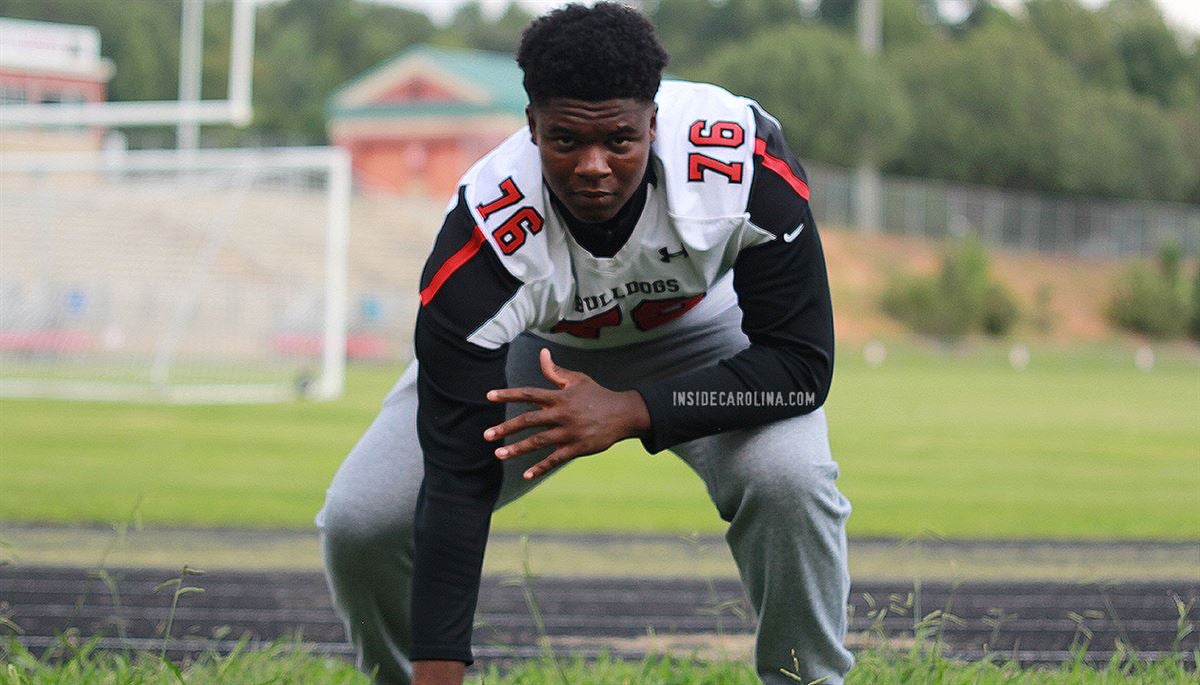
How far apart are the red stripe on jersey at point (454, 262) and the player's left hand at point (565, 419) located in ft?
0.80

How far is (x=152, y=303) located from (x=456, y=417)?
676 inches

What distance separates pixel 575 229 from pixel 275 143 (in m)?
44.7

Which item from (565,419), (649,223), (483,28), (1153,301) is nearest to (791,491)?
(565,419)

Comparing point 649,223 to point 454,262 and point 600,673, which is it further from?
point 600,673

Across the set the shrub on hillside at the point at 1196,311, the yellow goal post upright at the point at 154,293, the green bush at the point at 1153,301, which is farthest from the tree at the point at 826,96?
the yellow goal post upright at the point at 154,293

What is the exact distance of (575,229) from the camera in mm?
3057

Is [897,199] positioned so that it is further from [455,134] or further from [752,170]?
[752,170]

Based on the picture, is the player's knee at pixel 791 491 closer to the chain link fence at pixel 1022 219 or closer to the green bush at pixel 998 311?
the green bush at pixel 998 311

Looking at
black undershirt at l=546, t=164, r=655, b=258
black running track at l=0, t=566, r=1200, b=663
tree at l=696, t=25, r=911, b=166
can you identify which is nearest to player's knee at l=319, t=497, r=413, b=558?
black undershirt at l=546, t=164, r=655, b=258

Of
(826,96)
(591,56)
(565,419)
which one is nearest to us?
(591,56)

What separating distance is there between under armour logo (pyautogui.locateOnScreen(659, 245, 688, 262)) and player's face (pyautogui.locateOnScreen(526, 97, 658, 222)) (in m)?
0.22

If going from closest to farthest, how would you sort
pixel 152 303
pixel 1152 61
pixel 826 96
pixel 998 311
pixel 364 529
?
pixel 364 529, pixel 152 303, pixel 998 311, pixel 826 96, pixel 1152 61

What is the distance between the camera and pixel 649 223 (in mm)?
3061

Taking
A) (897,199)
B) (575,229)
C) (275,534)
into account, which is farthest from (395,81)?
(575,229)
